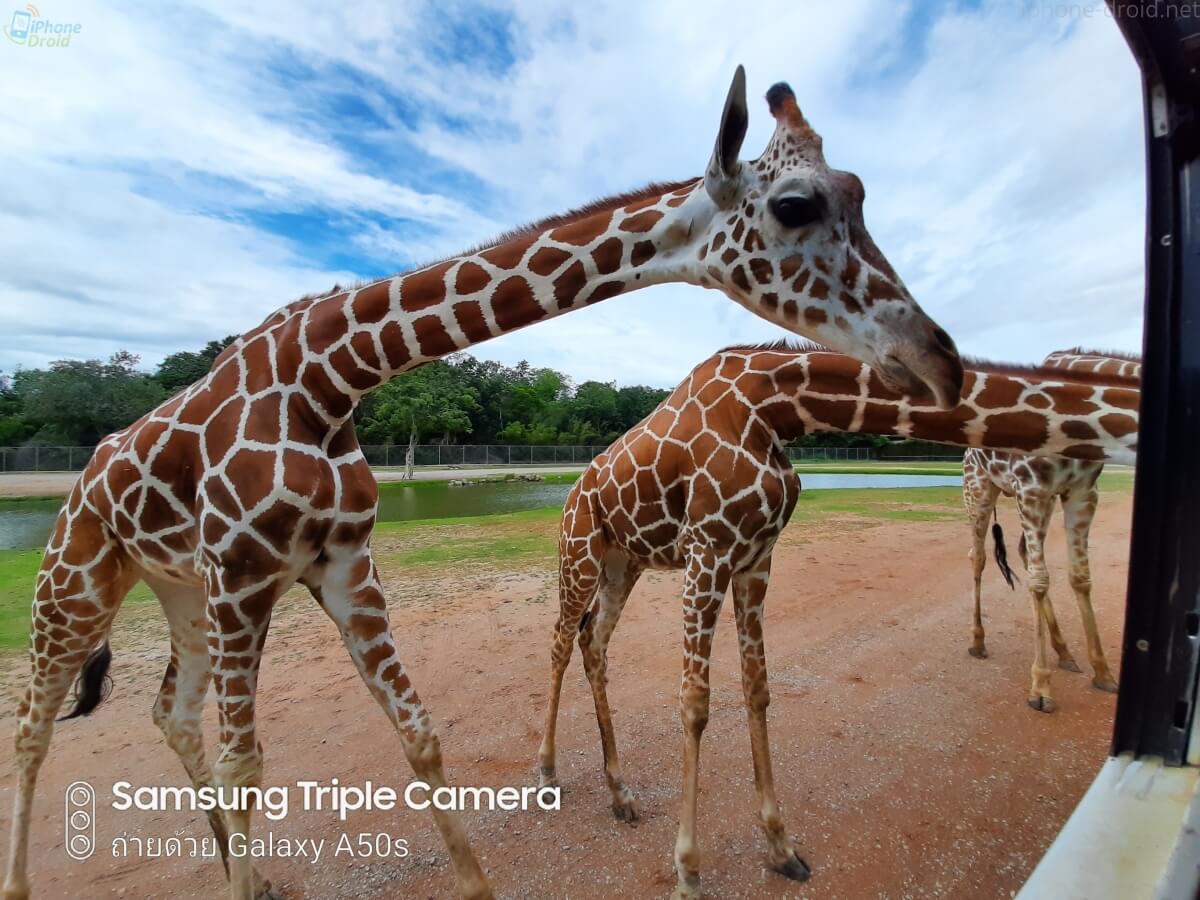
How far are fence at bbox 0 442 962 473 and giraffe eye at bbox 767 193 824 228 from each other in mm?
31928

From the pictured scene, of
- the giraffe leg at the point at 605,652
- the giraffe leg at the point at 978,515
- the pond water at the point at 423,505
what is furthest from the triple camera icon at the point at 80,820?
the pond water at the point at 423,505

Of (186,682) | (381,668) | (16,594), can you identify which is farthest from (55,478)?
(381,668)

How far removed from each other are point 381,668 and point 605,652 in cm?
164

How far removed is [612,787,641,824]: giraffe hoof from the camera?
129 inches

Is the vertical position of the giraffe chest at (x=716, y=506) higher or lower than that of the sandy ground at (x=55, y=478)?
higher

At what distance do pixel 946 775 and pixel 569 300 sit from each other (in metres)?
3.65

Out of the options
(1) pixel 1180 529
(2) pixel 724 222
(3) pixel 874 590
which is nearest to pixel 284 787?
(2) pixel 724 222

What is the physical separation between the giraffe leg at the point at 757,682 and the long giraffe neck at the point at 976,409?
2.65 ft

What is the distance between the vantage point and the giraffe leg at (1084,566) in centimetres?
484

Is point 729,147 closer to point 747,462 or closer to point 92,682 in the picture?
point 747,462

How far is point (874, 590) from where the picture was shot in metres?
7.88

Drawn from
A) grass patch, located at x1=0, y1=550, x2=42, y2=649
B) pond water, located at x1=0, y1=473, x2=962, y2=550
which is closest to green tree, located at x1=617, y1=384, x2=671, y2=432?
pond water, located at x1=0, y1=473, x2=962, y2=550

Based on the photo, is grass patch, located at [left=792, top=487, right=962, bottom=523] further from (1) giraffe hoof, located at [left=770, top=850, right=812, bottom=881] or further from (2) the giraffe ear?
(2) the giraffe ear

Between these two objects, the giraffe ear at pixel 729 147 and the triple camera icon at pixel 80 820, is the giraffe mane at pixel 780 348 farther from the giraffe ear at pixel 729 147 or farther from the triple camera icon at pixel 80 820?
the triple camera icon at pixel 80 820
